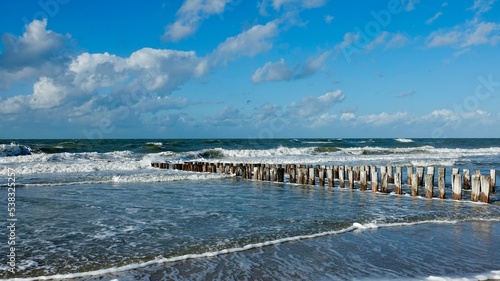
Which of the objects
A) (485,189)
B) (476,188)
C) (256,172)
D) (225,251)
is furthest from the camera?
(256,172)

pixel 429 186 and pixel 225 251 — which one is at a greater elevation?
pixel 429 186

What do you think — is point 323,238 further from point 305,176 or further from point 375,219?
point 305,176

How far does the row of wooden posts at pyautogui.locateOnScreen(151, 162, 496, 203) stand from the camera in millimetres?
13648

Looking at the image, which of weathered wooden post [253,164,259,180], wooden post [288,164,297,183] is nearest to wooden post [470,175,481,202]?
wooden post [288,164,297,183]

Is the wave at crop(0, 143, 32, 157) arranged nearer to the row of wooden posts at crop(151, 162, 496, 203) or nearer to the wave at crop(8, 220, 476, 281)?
the row of wooden posts at crop(151, 162, 496, 203)

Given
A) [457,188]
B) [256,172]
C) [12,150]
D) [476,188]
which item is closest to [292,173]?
[256,172]

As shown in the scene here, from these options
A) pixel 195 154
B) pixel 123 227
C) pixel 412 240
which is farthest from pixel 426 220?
pixel 195 154

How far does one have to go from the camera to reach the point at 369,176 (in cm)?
1928

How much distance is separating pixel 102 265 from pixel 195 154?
3797 centimetres

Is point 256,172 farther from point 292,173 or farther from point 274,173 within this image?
point 292,173

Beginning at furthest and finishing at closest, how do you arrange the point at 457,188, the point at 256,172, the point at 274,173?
1. the point at 256,172
2. the point at 274,173
3. the point at 457,188

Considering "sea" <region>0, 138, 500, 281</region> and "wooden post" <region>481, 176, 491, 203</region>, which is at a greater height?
"wooden post" <region>481, 176, 491, 203</region>

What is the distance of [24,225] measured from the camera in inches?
371

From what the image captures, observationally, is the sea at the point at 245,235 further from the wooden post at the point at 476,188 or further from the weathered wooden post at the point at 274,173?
the weathered wooden post at the point at 274,173
